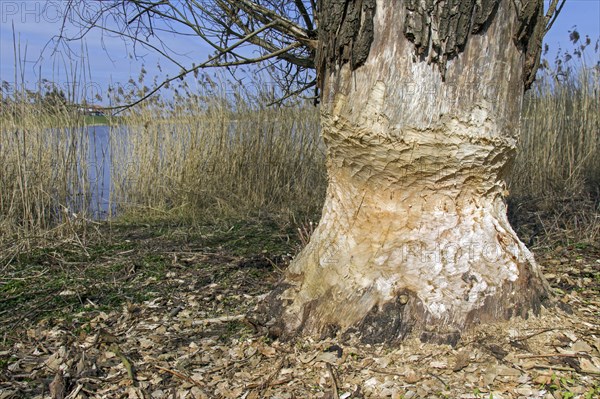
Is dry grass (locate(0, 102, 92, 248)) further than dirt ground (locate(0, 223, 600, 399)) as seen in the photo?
Yes

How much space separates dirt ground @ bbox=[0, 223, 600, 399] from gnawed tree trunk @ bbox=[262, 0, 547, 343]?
0.10 metres

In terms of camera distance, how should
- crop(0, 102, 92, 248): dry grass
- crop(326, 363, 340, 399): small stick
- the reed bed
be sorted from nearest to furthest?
crop(326, 363, 340, 399): small stick, crop(0, 102, 92, 248): dry grass, the reed bed

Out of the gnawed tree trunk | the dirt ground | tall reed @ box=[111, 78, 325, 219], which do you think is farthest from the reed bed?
the gnawed tree trunk

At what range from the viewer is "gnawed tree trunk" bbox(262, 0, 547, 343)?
1.68 metres

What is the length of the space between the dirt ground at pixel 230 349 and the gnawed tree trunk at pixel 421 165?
0.10m

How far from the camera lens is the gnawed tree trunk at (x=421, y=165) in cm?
168

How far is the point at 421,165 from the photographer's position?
5.74 ft

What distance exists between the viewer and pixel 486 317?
1762mm

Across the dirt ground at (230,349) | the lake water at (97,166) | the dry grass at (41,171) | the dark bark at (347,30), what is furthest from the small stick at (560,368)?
the lake water at (97,166)

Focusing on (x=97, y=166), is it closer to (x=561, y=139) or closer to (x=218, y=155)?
(x=218, y=155)

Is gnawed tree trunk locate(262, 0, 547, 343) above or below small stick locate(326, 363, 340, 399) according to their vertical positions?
above

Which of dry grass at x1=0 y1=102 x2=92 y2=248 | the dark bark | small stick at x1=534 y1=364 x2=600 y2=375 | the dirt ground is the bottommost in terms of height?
the dirt ground

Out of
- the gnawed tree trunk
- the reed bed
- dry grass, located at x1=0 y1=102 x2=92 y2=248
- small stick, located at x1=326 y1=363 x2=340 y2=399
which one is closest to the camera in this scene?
small stick, located at x1=326 y1=363 x2=340 y2=399

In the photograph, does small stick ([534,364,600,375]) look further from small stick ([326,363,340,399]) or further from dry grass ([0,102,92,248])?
dry grass ([0,102,92,248])
